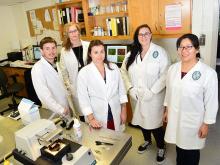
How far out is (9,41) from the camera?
4.63 m

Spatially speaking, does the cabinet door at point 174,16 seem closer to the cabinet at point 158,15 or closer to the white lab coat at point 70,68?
the cabinet at point 158,15

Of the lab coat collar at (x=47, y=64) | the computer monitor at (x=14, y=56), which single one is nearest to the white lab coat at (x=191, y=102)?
the lab coat collar at (x=47, y=64)

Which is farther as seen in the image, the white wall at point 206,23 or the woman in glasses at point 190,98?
the white wall at point 206,23

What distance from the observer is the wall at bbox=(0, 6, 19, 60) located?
4.45 meters

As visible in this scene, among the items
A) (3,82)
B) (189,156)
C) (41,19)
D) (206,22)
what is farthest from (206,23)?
(3,82)

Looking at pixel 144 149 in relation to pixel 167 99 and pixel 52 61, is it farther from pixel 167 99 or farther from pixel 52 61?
pixel 52 61

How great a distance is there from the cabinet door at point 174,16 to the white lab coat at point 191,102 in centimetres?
84

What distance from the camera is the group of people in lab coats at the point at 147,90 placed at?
5.10ft

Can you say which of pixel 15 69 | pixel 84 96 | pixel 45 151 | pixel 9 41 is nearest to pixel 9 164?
pixel 45 151

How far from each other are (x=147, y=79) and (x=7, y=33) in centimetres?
378

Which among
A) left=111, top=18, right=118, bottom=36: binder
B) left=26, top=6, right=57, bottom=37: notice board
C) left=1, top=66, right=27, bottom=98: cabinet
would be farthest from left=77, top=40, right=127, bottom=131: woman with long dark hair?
left=1, top=66, right=27, bottom=98: cabinet

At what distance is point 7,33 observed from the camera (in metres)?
4.55

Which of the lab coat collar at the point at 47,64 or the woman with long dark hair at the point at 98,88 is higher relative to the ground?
the lab coat collar at the point at 47,64

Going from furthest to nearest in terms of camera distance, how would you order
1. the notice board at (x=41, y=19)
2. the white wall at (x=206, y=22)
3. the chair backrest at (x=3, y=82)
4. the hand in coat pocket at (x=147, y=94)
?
the notice board at (x=41, y=19)
the chair backrest at (x=3, y=82)
the white wall at (x=206, y=22)
the hand in coat pocket at (x=147, y=94)
